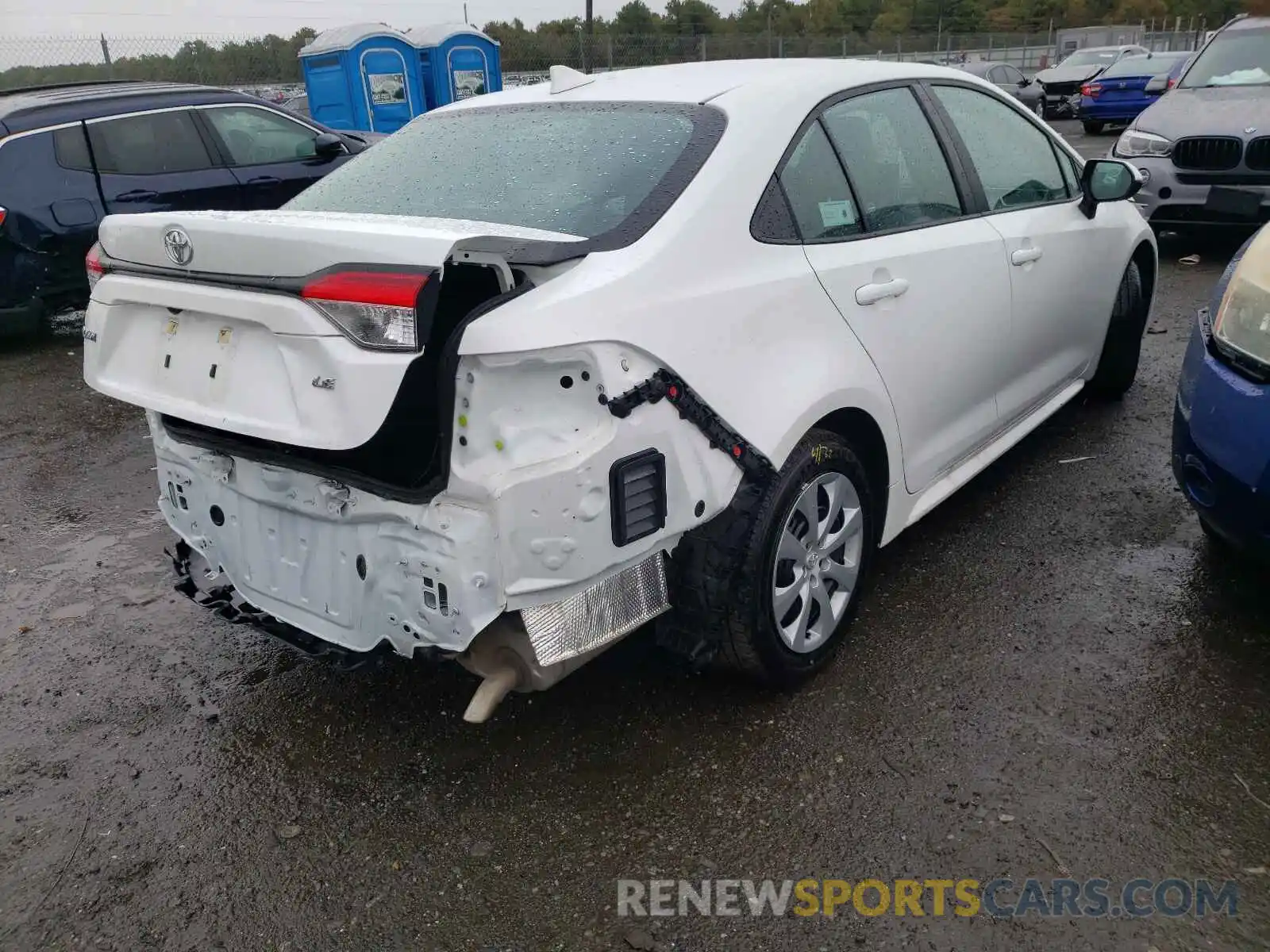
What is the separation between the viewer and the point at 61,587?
3795 mm

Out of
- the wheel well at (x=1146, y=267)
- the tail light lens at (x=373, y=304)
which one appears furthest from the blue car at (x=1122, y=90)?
the tail light lens at (x=373, y=304)

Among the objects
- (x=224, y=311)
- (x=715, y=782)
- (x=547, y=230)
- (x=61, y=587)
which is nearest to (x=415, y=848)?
(x=715, y=782)

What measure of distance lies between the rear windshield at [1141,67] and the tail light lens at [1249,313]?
16991mm

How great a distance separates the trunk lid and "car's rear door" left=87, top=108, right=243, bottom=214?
16.6 feet

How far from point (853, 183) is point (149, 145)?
625 centimetres

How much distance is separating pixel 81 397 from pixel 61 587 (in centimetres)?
290

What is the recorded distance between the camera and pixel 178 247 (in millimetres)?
2311

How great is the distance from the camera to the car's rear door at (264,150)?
7570 millimetres

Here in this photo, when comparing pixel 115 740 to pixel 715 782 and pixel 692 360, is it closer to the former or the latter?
pixel 715 782

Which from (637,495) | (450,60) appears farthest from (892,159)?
(450,60)

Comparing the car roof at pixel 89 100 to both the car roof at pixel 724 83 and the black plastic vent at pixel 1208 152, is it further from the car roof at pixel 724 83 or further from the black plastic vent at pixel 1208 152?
the black plastic vent at pixel 1208 152

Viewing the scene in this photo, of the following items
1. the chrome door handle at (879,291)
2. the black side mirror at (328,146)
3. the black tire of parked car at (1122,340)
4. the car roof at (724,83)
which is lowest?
the black tire of parked car at (1122,340)

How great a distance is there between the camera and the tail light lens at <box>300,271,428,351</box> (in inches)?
76.7

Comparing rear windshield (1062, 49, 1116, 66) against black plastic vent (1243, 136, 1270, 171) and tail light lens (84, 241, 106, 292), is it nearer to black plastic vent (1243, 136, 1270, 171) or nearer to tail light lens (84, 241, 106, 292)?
black plastic vent (1243, 136, 1270, 171)
